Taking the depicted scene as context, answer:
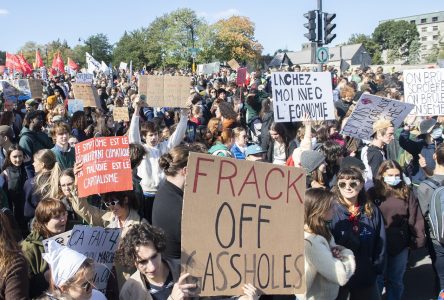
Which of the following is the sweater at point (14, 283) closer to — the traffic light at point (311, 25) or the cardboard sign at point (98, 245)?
the cardboard sign at point (98, 245)

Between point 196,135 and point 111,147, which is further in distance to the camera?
point 196,135

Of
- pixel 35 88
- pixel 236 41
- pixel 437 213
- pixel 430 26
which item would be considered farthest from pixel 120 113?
pixel 430 26

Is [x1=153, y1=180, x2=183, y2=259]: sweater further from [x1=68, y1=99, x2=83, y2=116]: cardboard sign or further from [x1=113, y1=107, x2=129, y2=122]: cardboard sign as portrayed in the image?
[x1=68, y1=99, x2=83, y2=116]: cardboard sign

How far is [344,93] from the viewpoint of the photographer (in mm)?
11406

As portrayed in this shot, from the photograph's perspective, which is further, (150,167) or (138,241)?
(150,167)

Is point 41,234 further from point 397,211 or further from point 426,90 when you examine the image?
point 426,90

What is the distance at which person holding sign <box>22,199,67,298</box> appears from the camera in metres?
3.19

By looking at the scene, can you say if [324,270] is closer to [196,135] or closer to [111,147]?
[111,147]

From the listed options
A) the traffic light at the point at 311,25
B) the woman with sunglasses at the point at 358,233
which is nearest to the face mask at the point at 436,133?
the woman with sunglasses at the point at 358,233

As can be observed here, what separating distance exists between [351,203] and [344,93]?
25.3ft

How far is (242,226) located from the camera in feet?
8.88

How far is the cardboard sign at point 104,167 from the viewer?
4105 millimetres

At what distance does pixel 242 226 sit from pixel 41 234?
1.59 meters

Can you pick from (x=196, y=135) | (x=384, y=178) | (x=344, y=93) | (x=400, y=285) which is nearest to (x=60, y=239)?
(x=384, y=178)
